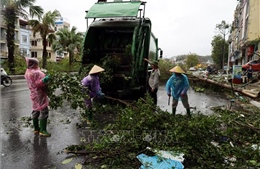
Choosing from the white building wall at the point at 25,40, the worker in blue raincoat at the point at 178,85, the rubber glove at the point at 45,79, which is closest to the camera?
the rubber glove at the point at 45,79

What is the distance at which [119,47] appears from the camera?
8.00 m

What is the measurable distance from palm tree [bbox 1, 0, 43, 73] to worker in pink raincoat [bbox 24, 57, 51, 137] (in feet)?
49.3

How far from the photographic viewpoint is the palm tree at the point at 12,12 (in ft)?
57.1

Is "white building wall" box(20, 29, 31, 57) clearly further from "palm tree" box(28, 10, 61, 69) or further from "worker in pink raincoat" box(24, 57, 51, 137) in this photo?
"worker in pink raincoat" box(24, 57, 51, 137)

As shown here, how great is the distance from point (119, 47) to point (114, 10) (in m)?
1.38

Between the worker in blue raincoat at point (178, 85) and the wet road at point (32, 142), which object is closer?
the wet road at point (32, 142)

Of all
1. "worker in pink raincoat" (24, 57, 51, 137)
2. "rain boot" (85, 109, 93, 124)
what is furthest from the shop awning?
"worker in pink raincoat" (24, 57, 51, 137)

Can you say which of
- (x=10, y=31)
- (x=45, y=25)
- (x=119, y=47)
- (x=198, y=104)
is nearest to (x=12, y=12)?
(x=10, y=31)

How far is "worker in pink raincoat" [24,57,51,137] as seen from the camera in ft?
14.0

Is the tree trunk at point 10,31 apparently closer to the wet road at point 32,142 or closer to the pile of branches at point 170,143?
the wet road at point 32,142

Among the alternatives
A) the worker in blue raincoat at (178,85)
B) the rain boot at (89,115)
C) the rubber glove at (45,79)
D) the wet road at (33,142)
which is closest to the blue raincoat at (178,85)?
the worker in blue raincoat at (178,85)

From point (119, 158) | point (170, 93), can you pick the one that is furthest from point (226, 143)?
point (170, 93)

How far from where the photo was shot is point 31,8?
60.8 ft

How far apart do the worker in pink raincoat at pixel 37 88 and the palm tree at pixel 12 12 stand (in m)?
15.0
